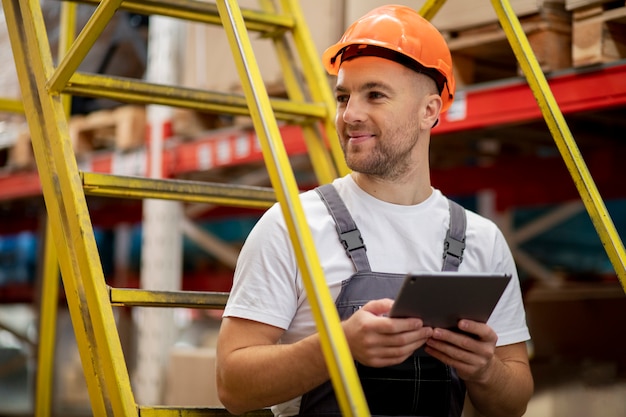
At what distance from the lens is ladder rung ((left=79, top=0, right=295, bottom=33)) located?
343cm

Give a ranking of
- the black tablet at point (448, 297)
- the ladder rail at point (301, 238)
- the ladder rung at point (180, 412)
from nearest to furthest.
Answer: the ladder rail at point (301, 238) → the black tablet at point (448, 297) → the ladder rung at point (180, 412)

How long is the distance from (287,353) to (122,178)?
107cm

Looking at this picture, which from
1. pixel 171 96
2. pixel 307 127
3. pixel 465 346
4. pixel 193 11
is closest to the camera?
pixel 465 346

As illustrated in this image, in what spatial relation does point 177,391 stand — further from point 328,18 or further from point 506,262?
point 506,262

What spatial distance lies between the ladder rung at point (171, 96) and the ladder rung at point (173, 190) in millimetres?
332

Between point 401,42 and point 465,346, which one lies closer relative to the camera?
point 465,346

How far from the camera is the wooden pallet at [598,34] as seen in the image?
3.68m

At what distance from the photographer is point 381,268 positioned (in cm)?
260

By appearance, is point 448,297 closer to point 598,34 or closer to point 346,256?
point 346,256

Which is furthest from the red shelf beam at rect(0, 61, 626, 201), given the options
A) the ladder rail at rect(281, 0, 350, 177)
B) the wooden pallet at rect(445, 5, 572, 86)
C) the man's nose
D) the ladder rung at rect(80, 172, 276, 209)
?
the man's nose

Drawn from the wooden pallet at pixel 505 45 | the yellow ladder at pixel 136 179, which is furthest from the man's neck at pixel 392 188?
the wooden pallet at pixel 505 45

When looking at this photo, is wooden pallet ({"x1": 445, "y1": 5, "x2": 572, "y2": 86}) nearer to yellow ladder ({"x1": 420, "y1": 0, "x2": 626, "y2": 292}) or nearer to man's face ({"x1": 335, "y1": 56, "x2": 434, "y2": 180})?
yellow ladder ({"x1": 420, "y1": 0, "x2": 626, "y2": 292})

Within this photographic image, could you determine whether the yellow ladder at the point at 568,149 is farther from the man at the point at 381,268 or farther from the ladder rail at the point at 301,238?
the ladder rail at the point at 301,238

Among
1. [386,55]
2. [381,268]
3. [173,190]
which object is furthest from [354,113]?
[173,190]
